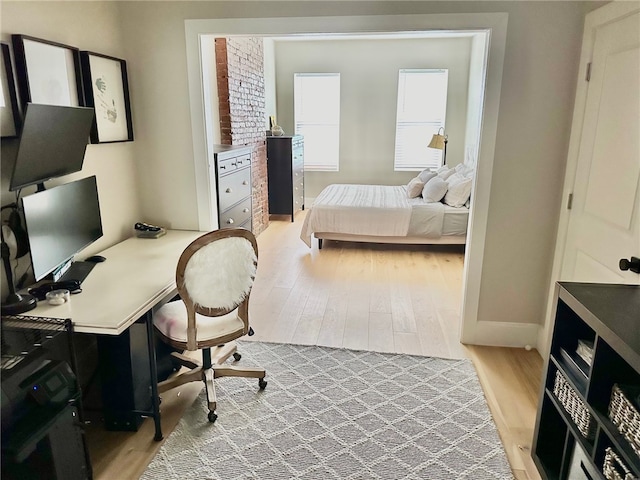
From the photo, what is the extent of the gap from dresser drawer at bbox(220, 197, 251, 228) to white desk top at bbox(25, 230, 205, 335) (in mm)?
1109

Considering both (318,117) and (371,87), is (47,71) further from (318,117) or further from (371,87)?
(371,87)

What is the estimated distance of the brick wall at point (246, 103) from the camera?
14.9 ft

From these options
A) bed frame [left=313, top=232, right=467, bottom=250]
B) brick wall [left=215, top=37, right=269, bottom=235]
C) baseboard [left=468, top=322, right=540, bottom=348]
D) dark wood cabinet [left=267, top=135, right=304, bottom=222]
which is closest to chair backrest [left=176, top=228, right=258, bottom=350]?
baseboard [left=468, top=322, right=540, bottom=348]

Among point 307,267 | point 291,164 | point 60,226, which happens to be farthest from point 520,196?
point 291,164

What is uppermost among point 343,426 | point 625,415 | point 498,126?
point 498,126

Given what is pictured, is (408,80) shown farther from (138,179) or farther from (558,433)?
(558,433)

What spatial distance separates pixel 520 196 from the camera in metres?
2.70

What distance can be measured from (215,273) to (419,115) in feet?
18.2

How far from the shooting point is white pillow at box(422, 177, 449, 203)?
4859 mm

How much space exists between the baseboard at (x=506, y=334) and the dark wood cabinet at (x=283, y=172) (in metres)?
3.64

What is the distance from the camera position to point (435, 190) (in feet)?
16.0

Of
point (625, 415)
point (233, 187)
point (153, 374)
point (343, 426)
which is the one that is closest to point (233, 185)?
point (233, 187)

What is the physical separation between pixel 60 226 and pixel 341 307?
2116 millimetres

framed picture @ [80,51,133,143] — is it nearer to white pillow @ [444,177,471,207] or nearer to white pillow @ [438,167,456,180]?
white pillow @ [444,177,471,207]
